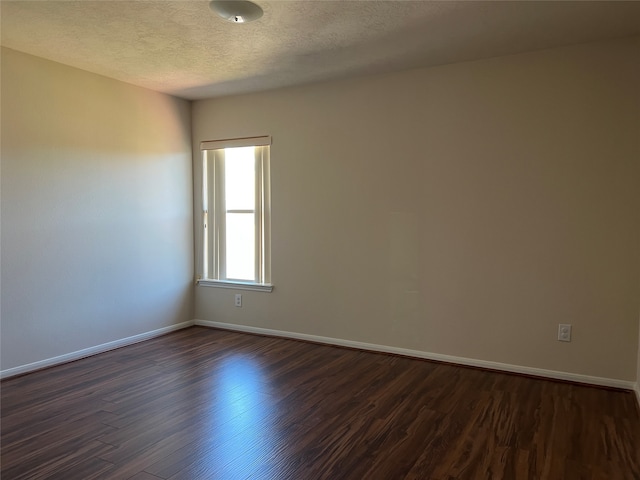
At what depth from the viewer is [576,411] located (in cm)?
273

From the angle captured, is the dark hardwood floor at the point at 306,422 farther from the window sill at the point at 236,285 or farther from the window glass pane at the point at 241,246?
the window glass pane at the point at 241,246

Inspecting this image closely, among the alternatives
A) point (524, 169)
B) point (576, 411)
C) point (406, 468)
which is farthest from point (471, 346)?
point (406, 468)

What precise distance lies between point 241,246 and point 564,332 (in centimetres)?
302

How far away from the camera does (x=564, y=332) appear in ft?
10.6

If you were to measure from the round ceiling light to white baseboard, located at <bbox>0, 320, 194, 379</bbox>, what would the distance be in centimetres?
293

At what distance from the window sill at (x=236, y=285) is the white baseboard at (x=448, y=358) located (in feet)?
1.32

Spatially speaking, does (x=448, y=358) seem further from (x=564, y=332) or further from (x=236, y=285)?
(x=236, y=285)

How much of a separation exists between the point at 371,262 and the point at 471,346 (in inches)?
42.0

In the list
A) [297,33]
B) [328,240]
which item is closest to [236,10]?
[297,33]

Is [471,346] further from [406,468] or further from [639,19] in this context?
[639,19]

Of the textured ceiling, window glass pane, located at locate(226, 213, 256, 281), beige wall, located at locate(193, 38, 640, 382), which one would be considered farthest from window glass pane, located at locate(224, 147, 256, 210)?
the textured ceiling

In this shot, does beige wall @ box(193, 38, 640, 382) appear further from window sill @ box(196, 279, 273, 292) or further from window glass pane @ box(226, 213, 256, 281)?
window glass pane @ box(226, 213, 256, 281)

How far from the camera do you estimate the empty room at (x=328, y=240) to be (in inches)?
97.6

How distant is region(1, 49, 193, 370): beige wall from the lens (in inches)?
131
